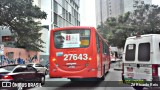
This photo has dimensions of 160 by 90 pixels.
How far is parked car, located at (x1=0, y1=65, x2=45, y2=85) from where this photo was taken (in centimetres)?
1247

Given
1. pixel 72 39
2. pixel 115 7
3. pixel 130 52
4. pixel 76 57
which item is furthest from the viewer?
pixel 115 7

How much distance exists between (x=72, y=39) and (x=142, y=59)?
4481 mm

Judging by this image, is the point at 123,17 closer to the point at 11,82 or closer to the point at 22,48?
the point at 22,48

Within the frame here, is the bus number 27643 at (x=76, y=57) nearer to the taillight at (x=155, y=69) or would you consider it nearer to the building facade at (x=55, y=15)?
the taillight at (x=155, y=69)

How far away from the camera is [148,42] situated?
11.3 m

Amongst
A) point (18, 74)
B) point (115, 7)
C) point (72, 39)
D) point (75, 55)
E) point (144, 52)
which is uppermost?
point (115, 7)

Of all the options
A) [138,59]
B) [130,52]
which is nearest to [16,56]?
[130,52]

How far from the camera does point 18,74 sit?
43.2ft

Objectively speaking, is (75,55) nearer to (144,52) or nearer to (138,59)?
(138,59)

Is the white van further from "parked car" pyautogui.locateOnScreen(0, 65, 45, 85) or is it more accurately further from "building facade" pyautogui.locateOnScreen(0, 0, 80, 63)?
"building facade" pyautogui.locateOnScreen(0, 0, 80, 63)

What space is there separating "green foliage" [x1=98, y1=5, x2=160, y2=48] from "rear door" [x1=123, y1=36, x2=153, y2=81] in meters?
27.6

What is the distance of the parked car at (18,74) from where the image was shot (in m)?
12.5

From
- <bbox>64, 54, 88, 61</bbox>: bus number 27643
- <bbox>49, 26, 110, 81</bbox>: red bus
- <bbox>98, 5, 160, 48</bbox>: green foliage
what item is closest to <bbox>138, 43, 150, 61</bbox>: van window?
<bbox>49, 26, 110, 81</bbox>: red bus

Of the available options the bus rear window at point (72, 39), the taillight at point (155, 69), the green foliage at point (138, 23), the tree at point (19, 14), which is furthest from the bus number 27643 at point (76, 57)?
the green foliage at point (138, 23)
